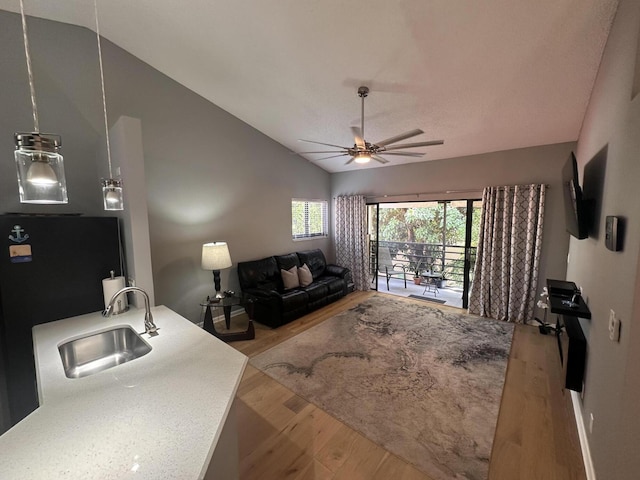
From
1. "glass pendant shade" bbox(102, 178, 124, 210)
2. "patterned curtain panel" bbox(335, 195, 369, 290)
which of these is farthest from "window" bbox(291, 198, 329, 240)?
"glass pendant shade" bbox(102, 178, 124, 210)

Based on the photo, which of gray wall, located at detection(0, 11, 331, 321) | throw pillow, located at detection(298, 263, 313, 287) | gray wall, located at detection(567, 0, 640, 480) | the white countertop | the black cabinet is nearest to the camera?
the white countertop

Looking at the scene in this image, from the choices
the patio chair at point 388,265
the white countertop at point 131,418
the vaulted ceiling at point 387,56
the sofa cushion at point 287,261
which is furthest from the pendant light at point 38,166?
the patio chair at point 388,265

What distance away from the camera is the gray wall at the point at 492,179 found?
3.73 meters

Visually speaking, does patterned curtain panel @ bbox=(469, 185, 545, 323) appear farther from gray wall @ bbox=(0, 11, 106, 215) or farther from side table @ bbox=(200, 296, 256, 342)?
gray wall @ bbox=(0, 11, 106, 215)

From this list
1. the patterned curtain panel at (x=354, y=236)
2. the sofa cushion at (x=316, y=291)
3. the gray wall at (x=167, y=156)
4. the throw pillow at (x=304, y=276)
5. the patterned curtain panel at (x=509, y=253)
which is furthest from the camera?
the patterned curtain panel at (x=354, y=236)

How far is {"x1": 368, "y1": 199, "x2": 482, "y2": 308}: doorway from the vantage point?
5512 mm

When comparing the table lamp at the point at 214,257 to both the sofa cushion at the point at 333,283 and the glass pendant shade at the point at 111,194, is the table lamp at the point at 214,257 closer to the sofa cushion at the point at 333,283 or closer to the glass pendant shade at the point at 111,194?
the glass pendant shade at the point at 111,194

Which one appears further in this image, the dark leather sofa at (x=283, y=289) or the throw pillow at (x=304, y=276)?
the throw pillow at (x=304, y=276)

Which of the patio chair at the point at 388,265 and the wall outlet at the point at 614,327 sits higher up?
the wall outlet at the point at 614,327

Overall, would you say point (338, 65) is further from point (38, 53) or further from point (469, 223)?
point (469, 223)

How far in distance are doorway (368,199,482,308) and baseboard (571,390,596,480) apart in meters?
2.75

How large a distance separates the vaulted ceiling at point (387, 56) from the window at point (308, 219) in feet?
6.55

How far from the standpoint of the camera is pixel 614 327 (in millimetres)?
1382

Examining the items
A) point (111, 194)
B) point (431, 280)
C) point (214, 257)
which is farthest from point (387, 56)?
point (431, 280)
